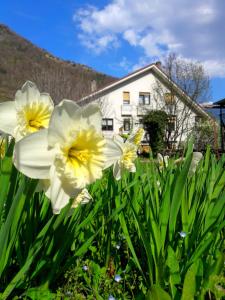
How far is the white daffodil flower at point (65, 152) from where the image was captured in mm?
922

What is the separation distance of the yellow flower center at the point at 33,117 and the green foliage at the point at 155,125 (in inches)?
977

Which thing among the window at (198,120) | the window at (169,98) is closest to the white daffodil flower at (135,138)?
the window at (198,120)

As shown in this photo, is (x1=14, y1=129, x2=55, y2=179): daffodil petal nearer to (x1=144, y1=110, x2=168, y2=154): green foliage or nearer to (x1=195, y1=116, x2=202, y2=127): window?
(x1=144, y1=110, x2=168, y2=154): green foliage

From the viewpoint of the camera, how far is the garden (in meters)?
0.95

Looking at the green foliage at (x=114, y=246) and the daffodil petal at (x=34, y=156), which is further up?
the daffodil petal at (x=34, y=156)

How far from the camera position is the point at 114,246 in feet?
5.68

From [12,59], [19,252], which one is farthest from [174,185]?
[12,59]

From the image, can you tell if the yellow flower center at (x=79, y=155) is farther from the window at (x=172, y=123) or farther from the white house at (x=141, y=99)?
the white house at (x=141, y=99)

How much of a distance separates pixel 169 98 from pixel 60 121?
93.1 ft

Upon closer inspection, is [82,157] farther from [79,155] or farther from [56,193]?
[56,193]

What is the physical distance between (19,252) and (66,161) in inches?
17.9

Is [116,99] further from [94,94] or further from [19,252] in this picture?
[19,252]

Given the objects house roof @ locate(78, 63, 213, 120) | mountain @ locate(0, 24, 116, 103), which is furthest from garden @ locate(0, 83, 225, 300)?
house roof @ locate(78, 63, 213, 120)

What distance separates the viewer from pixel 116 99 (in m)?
32.1
